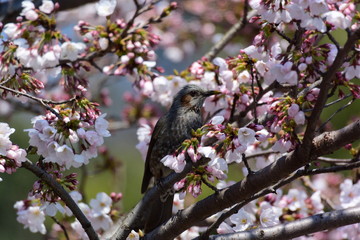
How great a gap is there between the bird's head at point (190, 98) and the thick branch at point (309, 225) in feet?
3.99

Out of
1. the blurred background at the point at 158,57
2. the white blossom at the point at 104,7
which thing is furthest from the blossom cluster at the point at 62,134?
the blurred background at the point at 158,57

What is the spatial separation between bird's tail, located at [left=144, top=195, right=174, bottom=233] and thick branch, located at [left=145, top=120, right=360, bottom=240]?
0.66 m

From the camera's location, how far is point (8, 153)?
7.37 ft

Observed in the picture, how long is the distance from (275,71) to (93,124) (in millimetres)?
764

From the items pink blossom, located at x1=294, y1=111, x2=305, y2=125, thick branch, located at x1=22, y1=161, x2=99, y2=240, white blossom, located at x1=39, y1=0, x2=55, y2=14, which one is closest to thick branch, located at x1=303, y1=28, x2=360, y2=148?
pink blossom, located at x1=294, y1=111, x2=305, y2=125

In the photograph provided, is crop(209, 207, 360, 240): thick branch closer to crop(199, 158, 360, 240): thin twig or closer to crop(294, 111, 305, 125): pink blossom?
crop(199, 158, 360, 240): thin twig

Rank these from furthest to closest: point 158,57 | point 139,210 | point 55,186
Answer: point 158,57, point 139,210, point 55,186

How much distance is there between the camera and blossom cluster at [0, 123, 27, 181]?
2238 mm

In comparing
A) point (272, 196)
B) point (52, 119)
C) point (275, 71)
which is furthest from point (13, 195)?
point (275, 71)

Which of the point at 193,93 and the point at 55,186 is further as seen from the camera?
the point at 193,93

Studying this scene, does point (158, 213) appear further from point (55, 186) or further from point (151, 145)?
point (55, 186)

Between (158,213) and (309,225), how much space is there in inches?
49.7

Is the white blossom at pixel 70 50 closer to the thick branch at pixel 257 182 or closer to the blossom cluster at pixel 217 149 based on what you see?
the blossom cluster at pixel 217 149

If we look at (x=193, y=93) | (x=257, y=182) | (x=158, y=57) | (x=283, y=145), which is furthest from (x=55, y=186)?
(x=158, y=57)
